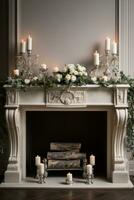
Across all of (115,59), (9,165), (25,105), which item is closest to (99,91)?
(115,59)

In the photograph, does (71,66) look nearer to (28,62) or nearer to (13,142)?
(28,62)

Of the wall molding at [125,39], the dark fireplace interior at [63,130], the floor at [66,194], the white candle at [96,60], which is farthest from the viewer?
the dark fireplace interior at [63,130]

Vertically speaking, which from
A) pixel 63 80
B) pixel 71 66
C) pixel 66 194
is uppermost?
pixel 71 66

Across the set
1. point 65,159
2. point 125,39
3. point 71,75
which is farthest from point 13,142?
point 125,39

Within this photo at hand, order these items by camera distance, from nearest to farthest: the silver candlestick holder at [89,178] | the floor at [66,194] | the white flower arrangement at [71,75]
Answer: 1. the floor at [66,194]
2. the white flower arrangement at [71,75]
3. the silver candlestick holder at [89,178]

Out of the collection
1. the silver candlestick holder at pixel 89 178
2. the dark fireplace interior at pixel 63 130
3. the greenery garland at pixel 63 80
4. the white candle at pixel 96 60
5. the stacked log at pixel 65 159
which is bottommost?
the silver candlestick holder at pixel 89 178

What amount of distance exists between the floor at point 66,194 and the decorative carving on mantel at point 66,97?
97 cm

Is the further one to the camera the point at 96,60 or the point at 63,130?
the point at 63,130

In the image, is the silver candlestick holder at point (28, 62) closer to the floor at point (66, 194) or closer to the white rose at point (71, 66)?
the white rose at point (71, 66)

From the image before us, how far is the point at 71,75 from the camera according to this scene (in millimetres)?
4090

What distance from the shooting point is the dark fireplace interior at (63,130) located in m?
4.81

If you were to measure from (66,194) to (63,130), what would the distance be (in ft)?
3.81

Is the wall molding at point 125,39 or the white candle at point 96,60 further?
the wall molding at point 125,39

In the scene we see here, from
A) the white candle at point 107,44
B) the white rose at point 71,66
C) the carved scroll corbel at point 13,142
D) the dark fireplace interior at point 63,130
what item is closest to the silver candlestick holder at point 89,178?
the dark fireplace interior at point 63,130
